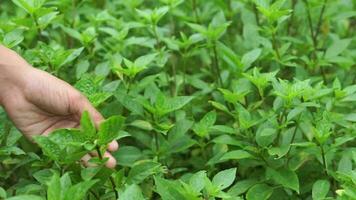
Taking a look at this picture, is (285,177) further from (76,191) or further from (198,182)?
(76,191)

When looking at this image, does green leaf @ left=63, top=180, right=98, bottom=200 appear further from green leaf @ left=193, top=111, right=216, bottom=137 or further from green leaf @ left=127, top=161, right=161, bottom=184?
green leaf @ left=193, top=111, right=216, bottom=137

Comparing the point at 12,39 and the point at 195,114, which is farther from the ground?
the point at 12,39

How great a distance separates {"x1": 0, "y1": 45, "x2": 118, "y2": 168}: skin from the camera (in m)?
1.81

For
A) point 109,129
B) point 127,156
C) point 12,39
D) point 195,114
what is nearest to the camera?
point 109,129

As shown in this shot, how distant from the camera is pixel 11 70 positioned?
1.85m

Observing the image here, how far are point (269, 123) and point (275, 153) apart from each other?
6.4 inches

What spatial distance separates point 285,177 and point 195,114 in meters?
0.51

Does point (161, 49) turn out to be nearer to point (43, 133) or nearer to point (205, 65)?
point (205, 65)

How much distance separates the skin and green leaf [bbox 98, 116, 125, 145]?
14 centimetres

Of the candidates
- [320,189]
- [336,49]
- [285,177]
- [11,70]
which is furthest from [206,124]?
[336,49]

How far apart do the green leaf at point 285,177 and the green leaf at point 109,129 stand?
1.72 feet

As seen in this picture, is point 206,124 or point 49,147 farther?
point 206,124

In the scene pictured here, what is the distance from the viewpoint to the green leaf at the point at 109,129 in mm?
1636

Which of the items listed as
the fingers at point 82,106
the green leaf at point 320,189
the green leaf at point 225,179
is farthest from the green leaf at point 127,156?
the green leaf at point 320,189
